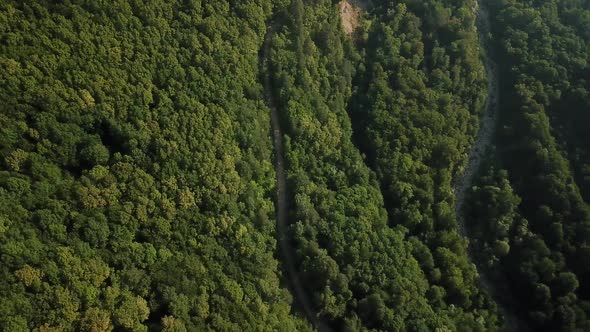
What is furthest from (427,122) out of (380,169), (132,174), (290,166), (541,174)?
(132,174)

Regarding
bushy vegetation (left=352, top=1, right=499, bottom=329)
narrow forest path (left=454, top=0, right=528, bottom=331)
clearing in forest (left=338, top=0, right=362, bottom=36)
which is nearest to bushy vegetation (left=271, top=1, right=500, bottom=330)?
bushy vegetation (left=352, top=1, right=499, bottom=329)

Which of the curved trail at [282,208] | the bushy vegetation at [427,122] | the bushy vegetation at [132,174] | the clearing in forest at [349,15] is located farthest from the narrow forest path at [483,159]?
the bushy vegetation at [132,174]

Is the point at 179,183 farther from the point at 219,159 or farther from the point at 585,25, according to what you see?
the point at 585,25

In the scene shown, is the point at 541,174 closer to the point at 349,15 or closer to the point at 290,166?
the point at 290,166

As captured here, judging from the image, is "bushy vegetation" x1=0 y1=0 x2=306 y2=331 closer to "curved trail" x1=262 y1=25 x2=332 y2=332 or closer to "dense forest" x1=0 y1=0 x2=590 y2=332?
"dense forest" x1=0 y1=0 x2=590 y2=332

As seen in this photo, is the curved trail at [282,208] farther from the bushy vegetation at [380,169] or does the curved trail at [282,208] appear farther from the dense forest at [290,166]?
the bushy vegetation at [380,169]
